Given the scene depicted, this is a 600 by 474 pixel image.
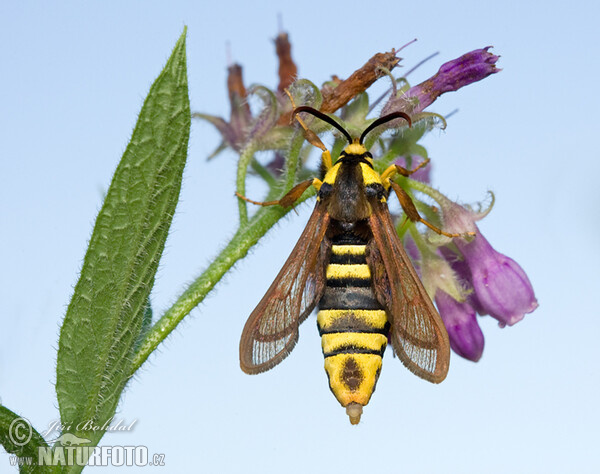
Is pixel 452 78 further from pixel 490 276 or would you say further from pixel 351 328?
pixel 351 328

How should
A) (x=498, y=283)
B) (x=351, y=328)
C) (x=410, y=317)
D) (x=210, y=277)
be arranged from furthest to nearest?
(x=498, y=283), (x=210, y=277), (x=410, y=317), (x=351, y=328)

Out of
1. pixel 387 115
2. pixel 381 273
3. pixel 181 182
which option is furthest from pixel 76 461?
pixel 387 115

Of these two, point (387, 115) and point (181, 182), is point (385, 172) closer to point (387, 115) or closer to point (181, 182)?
point (387, 115)

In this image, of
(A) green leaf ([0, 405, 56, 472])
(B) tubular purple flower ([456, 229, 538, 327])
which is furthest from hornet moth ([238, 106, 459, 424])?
(A) green leaf ([0, 405, 56, 472])

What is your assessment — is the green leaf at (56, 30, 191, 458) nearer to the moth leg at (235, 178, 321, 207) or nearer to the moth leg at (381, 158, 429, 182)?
the moth leg at (235, 178, 321, 207)
